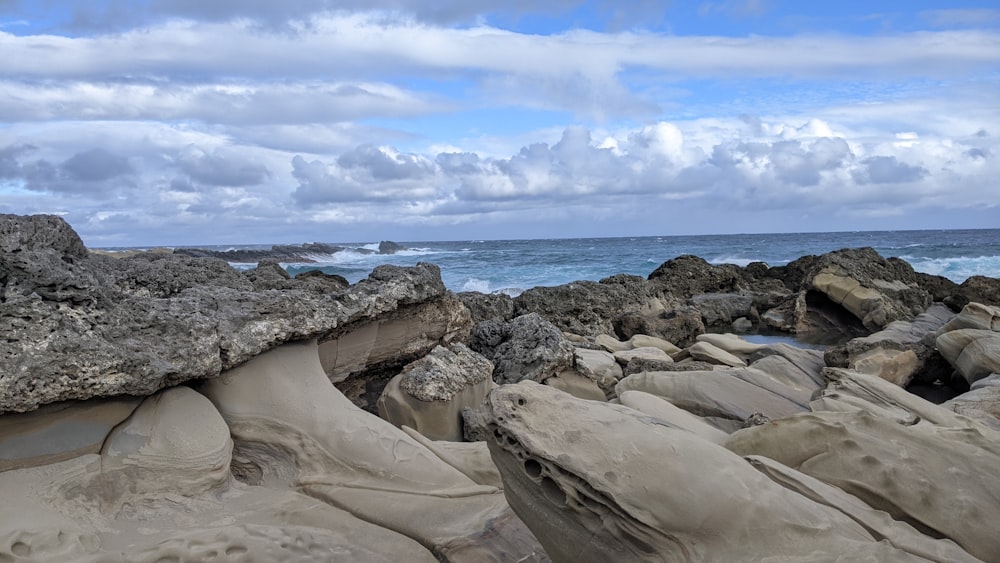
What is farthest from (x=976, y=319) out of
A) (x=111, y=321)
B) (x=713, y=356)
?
(x=111, y=321)

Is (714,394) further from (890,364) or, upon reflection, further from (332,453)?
(332,453)

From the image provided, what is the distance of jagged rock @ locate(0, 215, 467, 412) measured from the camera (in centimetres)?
291

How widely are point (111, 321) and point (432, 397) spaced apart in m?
1.89

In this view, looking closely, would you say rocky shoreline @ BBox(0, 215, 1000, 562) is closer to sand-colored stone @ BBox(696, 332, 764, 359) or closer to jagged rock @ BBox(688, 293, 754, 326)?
sand-colored stone @ BBox(696, 332, 764, 359)

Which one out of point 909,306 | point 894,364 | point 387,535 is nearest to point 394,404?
point 387,535

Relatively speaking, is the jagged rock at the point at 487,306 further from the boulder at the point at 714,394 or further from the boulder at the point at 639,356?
the boulder at the point at 714,394

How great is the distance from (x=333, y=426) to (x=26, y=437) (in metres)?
1.24

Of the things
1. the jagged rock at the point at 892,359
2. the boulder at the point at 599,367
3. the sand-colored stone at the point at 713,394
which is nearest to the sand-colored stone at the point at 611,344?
the boulder at the point at 599,367

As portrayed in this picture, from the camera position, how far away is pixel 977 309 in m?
8.83

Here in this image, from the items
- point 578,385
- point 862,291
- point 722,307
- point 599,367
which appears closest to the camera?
point 578,385

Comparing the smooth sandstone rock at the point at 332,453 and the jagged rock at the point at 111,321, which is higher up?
the jagged rock at the point at 111,321

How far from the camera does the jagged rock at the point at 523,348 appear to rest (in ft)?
18.8

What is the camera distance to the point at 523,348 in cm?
593

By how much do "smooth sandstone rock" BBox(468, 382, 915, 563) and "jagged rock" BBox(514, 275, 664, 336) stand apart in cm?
910
